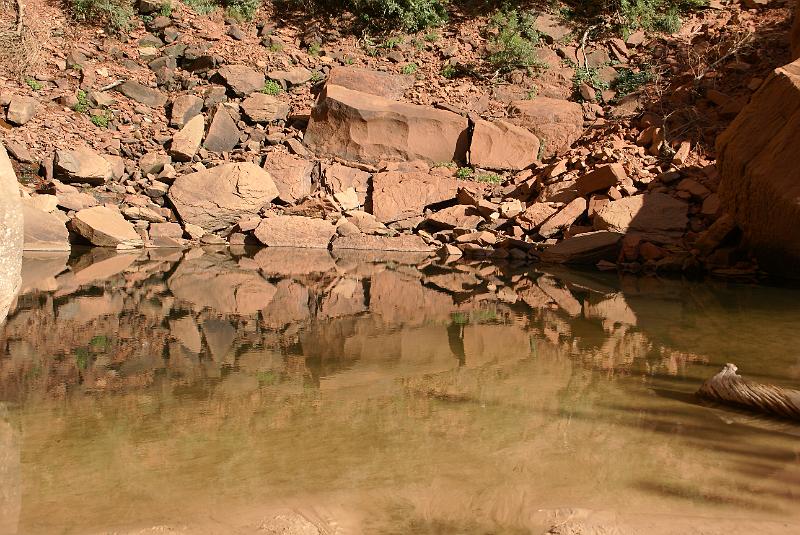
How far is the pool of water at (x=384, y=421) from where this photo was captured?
222 centimetres

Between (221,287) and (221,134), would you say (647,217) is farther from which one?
(221,134)

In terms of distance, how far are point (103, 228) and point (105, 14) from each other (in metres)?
7.27

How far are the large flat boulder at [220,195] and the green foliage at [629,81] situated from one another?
25.5 feet

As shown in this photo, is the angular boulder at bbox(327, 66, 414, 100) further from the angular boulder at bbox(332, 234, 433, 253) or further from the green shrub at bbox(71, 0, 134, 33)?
the green shrub at bbox(71, 0, 134, 33)

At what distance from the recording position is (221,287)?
7164 mm

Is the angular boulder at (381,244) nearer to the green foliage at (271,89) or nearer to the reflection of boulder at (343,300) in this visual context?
the reflection of boulder at (343,300)

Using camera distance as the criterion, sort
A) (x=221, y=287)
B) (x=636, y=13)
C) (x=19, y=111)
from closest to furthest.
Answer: (x=221, y=287) < (x=19, y=111) < (x=636, y=13)

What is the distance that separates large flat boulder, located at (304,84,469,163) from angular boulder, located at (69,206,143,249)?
4.22 m

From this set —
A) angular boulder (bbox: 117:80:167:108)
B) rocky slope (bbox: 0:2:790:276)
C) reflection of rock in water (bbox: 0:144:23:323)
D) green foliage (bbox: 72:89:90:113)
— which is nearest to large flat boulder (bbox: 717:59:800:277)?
rocky slope (bbox: 0:2:790:276)

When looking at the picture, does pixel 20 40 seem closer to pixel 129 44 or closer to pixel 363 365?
pixel 129 44

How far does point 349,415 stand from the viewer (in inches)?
123

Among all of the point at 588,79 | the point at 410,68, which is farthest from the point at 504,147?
the point at 410,68

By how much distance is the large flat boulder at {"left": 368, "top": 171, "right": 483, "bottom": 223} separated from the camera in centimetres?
1242

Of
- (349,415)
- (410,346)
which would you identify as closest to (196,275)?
(410,346)
